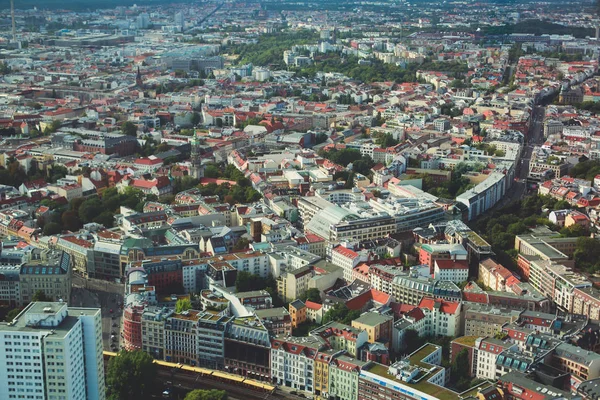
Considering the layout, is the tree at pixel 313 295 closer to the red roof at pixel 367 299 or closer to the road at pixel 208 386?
the red roof at pixel 367 299

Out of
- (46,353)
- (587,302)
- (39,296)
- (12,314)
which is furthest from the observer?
(39,296)

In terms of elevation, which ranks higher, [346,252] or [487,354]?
[346,252]

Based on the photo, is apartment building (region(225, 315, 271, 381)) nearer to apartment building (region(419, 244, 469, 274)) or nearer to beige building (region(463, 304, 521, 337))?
beige building (region(463, 304, 521, 337))

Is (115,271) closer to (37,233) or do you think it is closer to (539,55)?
(37,233)

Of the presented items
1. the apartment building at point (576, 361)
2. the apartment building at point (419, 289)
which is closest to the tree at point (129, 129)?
the apartment building at point (419, 289)

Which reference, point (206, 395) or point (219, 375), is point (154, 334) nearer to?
point (219, 375)

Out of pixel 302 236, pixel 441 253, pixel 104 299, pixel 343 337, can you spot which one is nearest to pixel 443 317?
pixel 343 337

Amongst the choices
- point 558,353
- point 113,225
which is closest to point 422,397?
point 558,353
